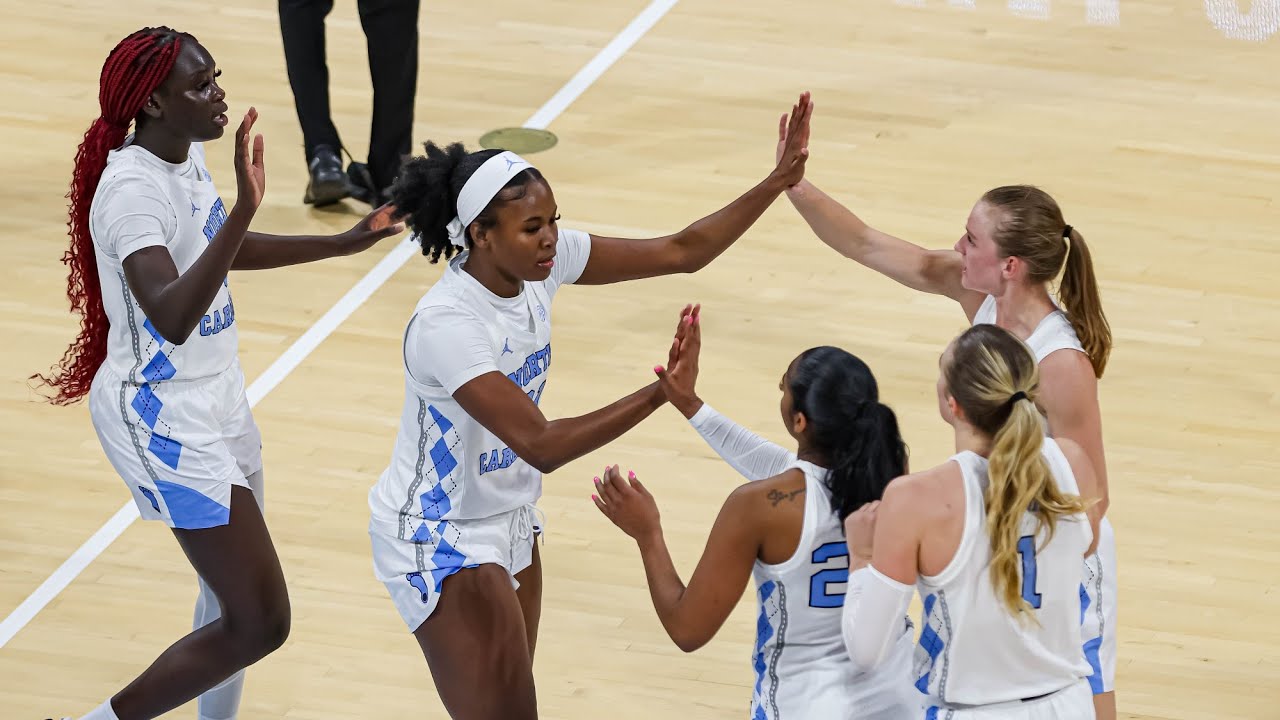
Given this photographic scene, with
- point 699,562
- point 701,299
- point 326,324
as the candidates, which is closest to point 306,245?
point 699,562

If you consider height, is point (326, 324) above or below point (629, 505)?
below

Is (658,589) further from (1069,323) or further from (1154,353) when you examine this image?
(1154,353)

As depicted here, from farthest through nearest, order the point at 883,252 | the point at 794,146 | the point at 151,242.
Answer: the point at 883,252, the point at 794,146, the point at 151,242

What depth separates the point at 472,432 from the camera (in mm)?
4027

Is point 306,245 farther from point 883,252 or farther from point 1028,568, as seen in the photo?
point 1028,568

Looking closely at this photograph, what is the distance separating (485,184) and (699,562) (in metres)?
1.03

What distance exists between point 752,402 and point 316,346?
5.75 feet

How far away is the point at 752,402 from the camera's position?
21.5ft

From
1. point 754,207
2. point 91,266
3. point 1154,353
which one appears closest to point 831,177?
point 1154,353

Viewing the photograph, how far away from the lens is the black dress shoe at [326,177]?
801 cm

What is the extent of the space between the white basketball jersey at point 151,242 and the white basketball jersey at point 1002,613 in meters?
1.96

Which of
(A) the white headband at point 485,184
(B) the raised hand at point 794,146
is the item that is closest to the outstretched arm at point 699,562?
(A) the white headband at point 485,184

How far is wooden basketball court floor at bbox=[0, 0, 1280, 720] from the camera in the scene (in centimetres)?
522

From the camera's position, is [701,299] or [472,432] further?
[701,299]
